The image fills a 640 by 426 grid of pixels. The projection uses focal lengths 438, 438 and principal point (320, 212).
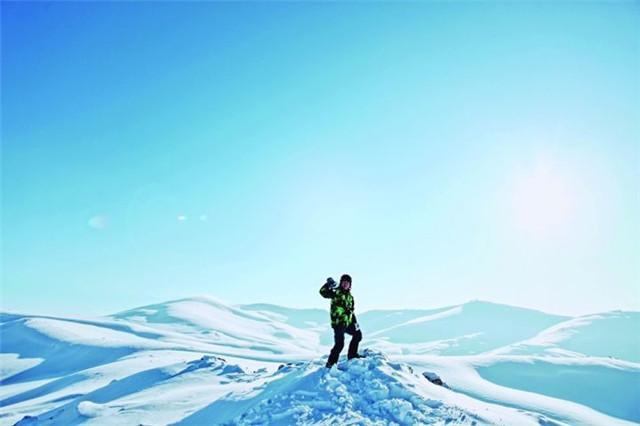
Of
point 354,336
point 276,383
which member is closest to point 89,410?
point 276,383

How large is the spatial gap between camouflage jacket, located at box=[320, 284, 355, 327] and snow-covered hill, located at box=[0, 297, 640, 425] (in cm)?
133

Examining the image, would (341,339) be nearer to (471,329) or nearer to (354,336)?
(354,336)

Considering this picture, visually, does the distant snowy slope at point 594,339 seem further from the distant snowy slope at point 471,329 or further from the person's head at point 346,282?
the person's head at point 346,282

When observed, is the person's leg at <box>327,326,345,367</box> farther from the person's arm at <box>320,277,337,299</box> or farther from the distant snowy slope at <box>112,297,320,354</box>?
the distant snowy slope at <box>112,297,320,354</box>

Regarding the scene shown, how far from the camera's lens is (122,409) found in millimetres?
13922

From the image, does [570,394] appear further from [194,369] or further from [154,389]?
[154,389]

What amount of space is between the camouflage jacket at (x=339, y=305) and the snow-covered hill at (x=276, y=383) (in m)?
1.33

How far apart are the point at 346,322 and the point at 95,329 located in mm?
70167

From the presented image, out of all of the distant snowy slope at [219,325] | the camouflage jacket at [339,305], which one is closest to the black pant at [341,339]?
the camouflage jacket at [339,305]

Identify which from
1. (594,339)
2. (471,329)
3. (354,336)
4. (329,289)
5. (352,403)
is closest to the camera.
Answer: (352,403)

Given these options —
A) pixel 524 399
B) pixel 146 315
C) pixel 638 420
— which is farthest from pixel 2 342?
pixel 638 420

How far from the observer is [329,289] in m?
11.3

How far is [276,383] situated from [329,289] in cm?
373

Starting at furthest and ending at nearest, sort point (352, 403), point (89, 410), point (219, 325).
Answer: point (219, 325) → point (89, 410) → point (352, 403)
